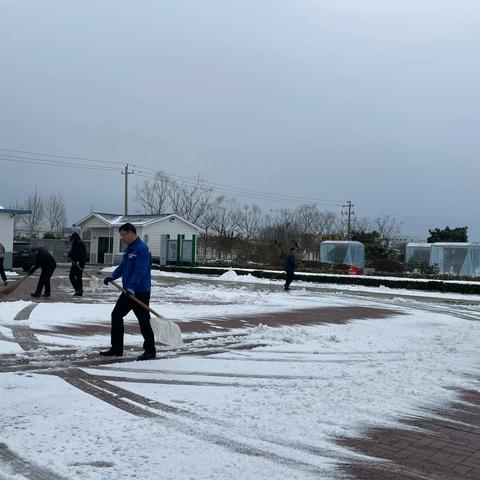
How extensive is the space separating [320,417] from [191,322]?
6156mm

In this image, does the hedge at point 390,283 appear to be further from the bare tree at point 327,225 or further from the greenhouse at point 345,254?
the bare tree at point 327,225

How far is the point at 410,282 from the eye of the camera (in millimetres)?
27047

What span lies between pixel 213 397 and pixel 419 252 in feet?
119

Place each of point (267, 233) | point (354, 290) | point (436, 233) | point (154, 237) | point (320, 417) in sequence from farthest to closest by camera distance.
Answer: point (267, 233)
point (436, 233)
point (154, 237)
point (354, 290)
point (320, 417)

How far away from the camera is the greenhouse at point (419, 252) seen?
39.2 m

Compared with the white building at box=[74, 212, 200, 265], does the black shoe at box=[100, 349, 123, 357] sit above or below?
below

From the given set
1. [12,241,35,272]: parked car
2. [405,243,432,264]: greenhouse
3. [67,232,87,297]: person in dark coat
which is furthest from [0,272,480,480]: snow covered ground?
[405,243,432,264]: greenhouse

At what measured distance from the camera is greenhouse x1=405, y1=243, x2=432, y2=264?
39.2 m

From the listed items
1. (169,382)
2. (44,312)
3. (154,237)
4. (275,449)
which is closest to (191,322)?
(44,312)

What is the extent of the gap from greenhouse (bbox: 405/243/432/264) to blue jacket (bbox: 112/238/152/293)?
107 feet

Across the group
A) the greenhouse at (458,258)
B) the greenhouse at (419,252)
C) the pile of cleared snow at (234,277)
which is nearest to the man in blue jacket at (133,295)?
the pile of cleared snow at (234,277)

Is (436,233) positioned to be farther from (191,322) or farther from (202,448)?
(202,448)

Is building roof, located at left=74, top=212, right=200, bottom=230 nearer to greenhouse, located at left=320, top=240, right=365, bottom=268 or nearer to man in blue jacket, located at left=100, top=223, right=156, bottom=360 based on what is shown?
greenhouse, located at left=320, top=240, right=365, bottom=268

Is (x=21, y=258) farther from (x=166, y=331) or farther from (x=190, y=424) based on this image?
(x=190, y=424)
